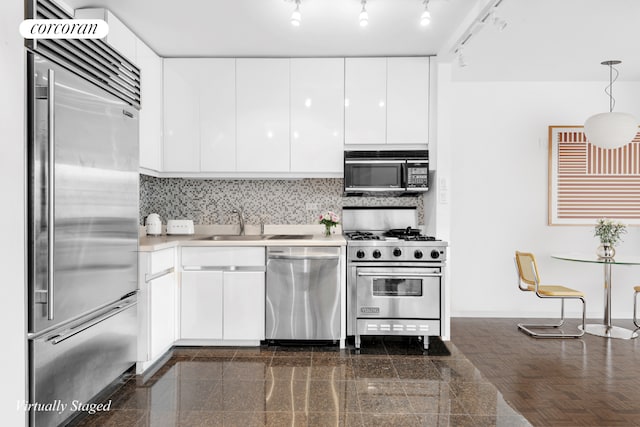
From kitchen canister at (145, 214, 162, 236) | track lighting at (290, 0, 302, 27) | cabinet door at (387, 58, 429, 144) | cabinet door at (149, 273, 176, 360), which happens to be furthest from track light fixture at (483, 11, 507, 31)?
kitchen canister at (145, 214, 162, 236)

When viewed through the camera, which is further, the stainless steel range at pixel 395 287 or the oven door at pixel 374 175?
the oven door at pixel 374 175

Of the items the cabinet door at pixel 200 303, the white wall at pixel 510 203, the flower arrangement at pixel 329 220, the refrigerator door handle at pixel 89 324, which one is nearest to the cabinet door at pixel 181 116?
the cabinet door at pixel 200 303

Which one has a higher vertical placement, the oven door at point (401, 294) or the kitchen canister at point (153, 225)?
the kitchen canister at point (153, 225)

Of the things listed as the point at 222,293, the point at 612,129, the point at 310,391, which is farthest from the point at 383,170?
the point at 612,129

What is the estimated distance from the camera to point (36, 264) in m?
1.86

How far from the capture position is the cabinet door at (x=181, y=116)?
13.0 ft

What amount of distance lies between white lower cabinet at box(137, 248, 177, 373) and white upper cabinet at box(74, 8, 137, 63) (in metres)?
1.52

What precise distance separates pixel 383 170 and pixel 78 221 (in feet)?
8.44

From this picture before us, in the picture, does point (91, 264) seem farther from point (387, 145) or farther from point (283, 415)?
point (387, 145)

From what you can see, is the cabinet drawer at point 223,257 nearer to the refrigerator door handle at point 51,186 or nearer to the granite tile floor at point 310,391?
the granite tile floor at point 310,391

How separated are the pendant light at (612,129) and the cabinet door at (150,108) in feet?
13.2

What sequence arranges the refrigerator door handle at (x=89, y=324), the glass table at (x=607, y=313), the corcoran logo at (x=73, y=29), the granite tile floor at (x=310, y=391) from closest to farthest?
the corcoran logo at (x=73, y=29), the refrigerator door handle at (x=89, y=324), the granite tile floor at (x=310, y=391), the glass table at (x=607, y=313)

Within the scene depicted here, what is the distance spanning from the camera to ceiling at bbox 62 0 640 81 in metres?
2.98
